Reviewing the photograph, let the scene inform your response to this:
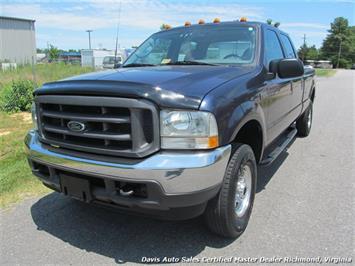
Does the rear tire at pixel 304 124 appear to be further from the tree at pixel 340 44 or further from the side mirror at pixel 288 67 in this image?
the tree at pixel 340 44

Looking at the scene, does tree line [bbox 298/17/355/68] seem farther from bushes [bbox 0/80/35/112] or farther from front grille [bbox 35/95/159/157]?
front grille [bbox 35/95/159/157]

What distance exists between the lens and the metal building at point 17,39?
39.8 metres

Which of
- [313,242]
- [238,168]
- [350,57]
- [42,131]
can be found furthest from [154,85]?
[350,57]

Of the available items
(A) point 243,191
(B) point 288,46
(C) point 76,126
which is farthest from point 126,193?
(B) point 288,46

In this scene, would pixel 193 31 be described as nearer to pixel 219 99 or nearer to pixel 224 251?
pixel 219 99

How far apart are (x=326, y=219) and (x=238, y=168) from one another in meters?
1.27

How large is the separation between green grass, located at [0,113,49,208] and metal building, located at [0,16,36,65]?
118ft

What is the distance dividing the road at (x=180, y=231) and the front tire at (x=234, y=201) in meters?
0.16

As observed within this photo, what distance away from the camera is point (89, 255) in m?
2.85

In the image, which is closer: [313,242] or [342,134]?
[313,242]

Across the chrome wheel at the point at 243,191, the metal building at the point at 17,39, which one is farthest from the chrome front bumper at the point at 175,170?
the metal building at the point at 17,39

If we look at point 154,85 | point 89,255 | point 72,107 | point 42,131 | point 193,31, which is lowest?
point 89,255

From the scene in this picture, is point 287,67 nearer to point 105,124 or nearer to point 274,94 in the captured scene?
point 274,94

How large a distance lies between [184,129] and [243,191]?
1.12 metres
